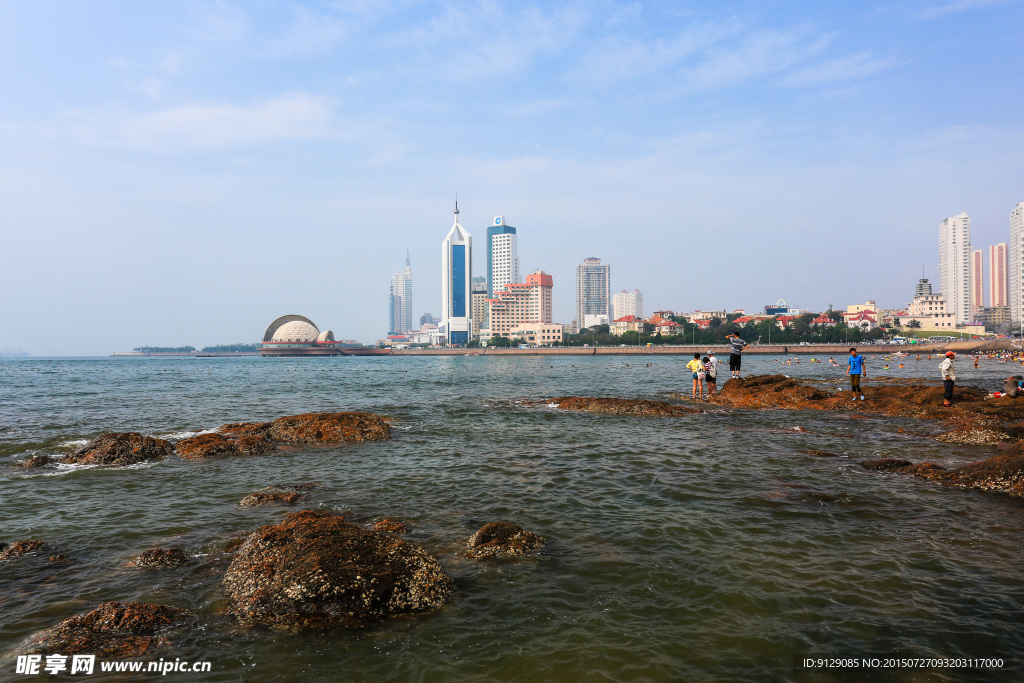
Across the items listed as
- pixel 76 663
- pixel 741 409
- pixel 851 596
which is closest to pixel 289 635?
pixel 76 663

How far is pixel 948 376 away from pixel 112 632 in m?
24.9

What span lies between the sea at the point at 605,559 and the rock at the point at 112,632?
0.94 ft

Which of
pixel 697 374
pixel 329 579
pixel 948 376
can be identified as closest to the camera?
pixel 329 579

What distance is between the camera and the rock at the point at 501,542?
24.5 ft

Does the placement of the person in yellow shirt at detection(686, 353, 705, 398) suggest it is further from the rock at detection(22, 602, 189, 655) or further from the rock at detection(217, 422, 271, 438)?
the rock at detection(22, 602, 189, 655)

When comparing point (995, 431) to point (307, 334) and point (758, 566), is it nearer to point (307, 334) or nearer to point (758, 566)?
point (758, 566)

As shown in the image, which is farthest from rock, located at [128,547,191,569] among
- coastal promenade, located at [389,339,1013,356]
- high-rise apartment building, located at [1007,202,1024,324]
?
high-rise apartment building, located at [1007,202,1024,324]

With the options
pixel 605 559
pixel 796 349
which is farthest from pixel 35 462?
pixel 796 349

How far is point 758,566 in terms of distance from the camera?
6.86 m

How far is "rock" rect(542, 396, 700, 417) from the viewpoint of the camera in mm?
22297

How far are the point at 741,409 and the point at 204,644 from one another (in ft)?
75.6

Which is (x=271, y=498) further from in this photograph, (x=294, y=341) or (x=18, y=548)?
(x=294, y=341)

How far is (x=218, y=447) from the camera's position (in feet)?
50.3

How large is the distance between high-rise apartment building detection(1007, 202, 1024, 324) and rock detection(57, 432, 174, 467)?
9164 inches
